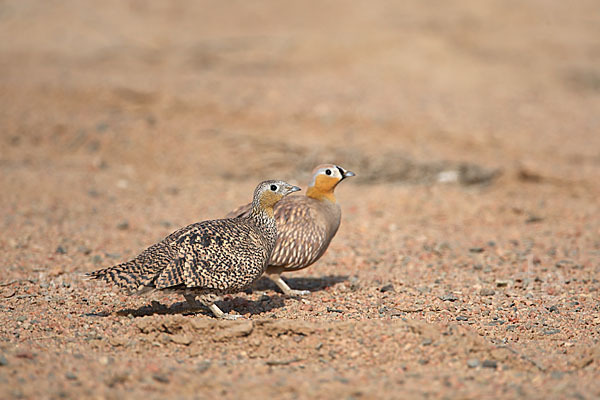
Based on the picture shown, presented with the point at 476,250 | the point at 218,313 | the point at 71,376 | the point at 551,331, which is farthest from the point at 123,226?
the point at 551,331

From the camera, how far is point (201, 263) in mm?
5234

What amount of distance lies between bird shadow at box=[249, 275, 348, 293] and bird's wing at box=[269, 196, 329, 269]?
0.50 m

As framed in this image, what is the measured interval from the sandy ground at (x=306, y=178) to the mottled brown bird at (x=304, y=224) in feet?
1.23

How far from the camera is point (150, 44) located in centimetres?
1786

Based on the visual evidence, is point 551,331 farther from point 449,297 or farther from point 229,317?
point 229,317

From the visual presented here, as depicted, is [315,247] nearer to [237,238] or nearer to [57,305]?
[237,238]

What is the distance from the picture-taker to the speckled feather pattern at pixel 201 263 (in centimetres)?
502

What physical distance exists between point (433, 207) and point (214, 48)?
9.31 meters

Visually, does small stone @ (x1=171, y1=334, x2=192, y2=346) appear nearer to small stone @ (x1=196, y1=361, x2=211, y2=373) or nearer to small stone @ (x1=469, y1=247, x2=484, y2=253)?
small stone @ (x1=196, y1=361, x2=211, y2=373)

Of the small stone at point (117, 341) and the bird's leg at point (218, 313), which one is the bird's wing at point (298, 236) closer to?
the bird's leg at point (218, 313)

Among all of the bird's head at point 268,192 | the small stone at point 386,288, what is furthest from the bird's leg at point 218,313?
the small stone at point 386,288

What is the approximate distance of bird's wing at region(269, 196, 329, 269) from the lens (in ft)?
20.7

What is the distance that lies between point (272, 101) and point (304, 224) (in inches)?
298

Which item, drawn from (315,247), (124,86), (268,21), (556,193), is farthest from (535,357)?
(268,21)
